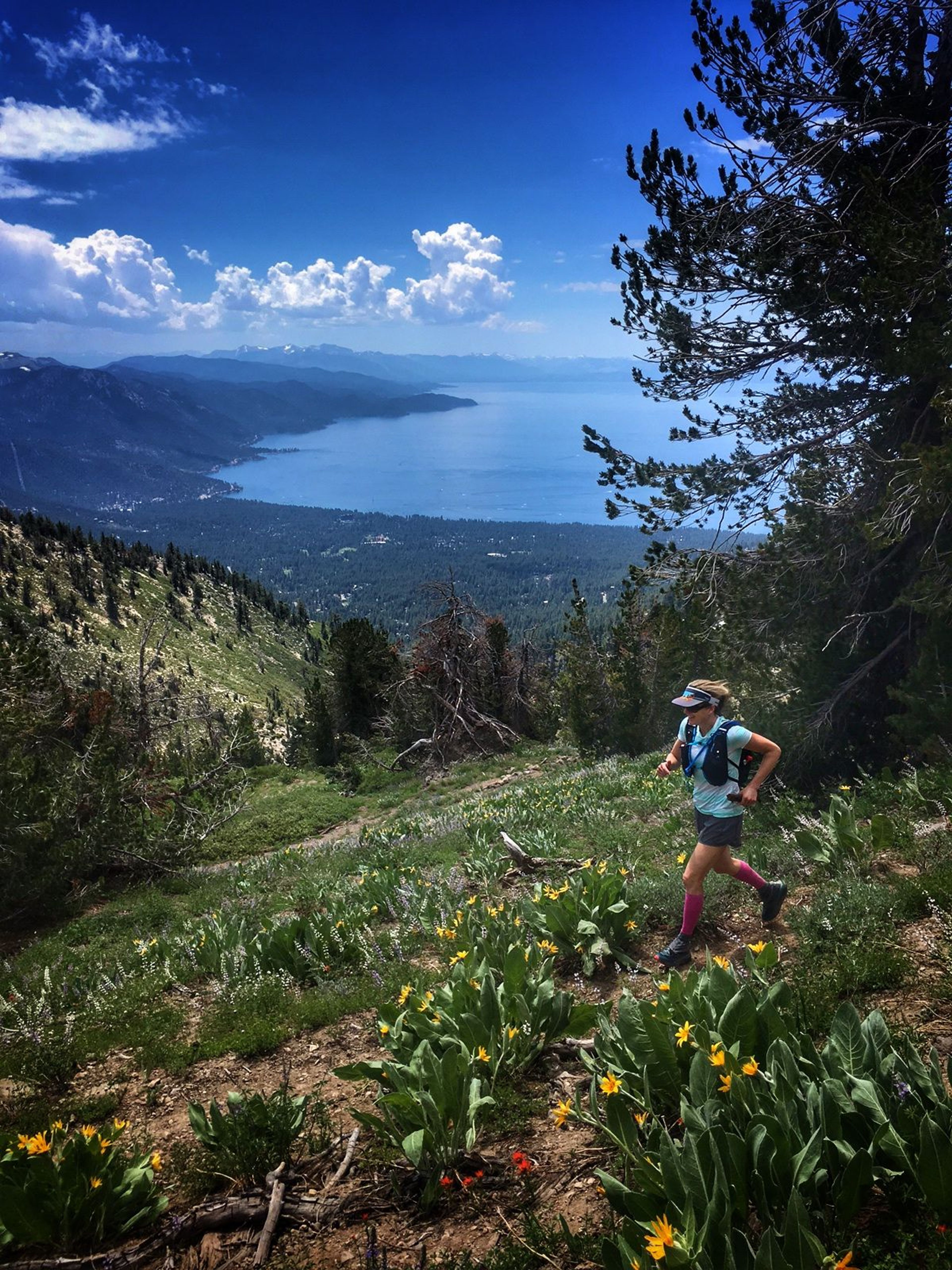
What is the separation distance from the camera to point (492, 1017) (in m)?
3.76

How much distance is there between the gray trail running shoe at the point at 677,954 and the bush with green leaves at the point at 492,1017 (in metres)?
1.24

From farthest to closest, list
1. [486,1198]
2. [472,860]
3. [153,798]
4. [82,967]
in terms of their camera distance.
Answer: [153,798]
[472,860]
[82,967]
[486,1198]

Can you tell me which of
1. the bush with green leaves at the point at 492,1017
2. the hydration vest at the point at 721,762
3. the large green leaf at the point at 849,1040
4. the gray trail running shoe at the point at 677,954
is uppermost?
the hydration vest at the point at 721,762

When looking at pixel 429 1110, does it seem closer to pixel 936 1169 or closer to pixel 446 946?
pixel 936 1169

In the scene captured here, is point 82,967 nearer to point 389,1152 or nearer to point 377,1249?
point 389,1152

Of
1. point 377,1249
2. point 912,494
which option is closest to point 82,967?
point 377,1249

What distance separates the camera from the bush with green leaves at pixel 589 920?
514cm

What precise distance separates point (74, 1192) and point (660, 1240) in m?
2.38

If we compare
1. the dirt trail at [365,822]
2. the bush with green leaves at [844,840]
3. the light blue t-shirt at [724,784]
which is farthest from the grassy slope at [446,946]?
the dirt trail at [365,822]

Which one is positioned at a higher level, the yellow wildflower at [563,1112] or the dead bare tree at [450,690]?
the yellow wildflower at [563,1112]

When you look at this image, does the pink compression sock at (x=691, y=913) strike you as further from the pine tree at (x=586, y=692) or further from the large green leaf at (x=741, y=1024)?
the pine tree at (x=586, y=692)

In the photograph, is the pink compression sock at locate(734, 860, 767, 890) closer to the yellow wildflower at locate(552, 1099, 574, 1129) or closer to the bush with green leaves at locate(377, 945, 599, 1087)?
the bush with green leaves at locate(377, 945, 599, 1087)

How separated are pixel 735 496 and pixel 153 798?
39.4ft

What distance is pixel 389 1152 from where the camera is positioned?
317cm
